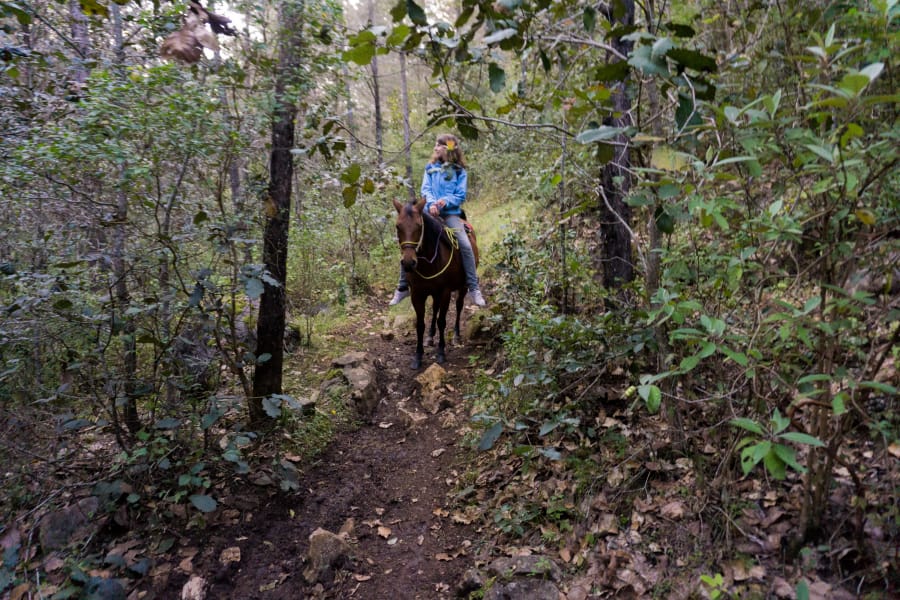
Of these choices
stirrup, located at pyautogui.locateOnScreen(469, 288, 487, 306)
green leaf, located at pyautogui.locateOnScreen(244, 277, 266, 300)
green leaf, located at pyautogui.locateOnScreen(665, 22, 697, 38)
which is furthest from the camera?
stirrup, located at pyautogui.locateOnScreen(469, 288, 487, 306)

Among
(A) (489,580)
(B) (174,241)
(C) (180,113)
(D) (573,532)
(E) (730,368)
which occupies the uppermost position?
(C) (180,113)

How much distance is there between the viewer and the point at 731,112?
1.97 meters

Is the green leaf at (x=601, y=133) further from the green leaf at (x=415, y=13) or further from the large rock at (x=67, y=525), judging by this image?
the large rock at (x=67, y=525)

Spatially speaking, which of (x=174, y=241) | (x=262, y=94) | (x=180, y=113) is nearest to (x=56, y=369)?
(x=174, y=241)

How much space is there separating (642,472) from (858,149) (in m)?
2.41

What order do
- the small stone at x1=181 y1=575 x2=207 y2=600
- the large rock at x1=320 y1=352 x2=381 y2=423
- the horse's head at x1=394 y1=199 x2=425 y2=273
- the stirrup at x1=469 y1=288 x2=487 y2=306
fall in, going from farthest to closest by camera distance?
the stirrup at x1=469 y1=288 x2=487 y2=306
the horse's head at x1=394 y1=199 x2=425 y2=273
the large rock at x1=320 y1=352 x2=381 y2=423
the small stone at x1=181 y1=575 x2=207 y2=600

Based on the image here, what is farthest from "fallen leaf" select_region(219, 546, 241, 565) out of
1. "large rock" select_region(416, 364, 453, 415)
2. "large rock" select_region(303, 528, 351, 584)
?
"large rock" select_region(416, 364, 453, 415)

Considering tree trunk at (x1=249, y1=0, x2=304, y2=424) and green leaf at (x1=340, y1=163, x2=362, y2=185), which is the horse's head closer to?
tree trunk at (x1=249, y1=0, x2=304, y2=424)

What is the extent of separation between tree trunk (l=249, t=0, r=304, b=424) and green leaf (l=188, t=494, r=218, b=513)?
993mm

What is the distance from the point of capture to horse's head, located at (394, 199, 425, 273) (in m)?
6.72

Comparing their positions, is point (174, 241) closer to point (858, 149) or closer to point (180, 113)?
point (180, 113)

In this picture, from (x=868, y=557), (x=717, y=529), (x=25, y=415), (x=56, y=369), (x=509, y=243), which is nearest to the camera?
(x=868, y=557)

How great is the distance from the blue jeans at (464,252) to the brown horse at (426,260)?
4.2 inches

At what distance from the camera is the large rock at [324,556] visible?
3.65m
